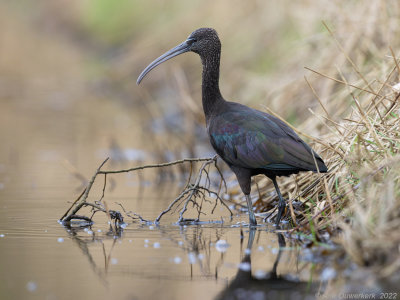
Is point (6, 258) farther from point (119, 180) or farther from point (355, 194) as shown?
point (119, 180)

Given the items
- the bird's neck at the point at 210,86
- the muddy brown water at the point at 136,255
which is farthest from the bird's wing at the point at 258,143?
the muddy brown water at the point at 136,255

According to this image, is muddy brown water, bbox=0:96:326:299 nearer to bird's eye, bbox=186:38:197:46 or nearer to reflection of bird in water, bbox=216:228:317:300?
reflection of bird in water, bbox=216:228:317:300

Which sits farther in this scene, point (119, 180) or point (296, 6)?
point (296, 6)

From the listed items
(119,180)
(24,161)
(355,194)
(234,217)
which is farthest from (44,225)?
(24,161)

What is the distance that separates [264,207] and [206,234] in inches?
49.5

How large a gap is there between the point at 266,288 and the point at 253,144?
5.92 ft

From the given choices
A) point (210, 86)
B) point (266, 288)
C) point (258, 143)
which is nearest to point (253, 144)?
point (258, 143)

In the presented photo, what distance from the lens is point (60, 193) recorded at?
7.68m

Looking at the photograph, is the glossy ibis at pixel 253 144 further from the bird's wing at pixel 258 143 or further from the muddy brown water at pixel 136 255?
the muddy brown water at pixel 136 255

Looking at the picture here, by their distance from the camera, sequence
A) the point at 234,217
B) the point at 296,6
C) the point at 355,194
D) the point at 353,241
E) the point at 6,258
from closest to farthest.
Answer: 1. the point at 353,241
2. the point at 6,258
3. the point at 355,194
4. the point at 234,217
5. the point at 296,6

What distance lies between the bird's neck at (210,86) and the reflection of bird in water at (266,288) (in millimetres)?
2125

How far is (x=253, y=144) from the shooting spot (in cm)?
569

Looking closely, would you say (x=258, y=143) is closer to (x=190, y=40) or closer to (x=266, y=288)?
(x=190, y=40)

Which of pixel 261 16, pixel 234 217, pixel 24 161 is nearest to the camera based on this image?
pixel 234 217
